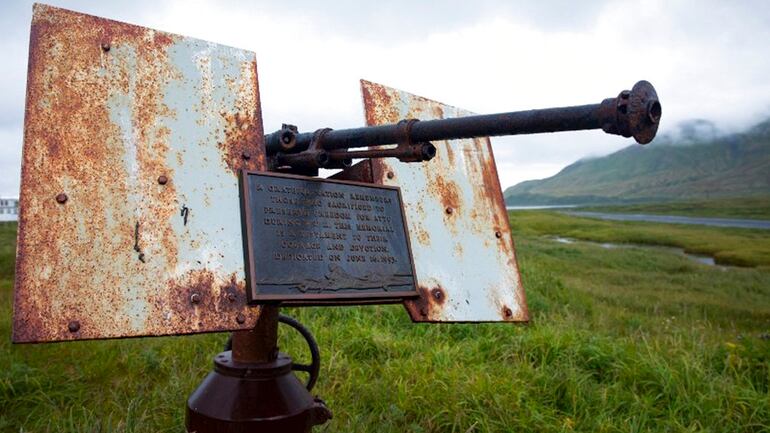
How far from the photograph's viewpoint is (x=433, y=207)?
304cm

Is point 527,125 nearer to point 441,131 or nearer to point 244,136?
point 441,131

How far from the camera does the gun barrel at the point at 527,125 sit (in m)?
1.83

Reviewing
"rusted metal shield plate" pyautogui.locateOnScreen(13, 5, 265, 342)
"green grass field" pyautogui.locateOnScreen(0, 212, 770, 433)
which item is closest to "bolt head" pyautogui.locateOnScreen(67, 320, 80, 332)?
"rusted metal shield plate" pyautogui.locateOnScreen(13, 5, 265, 342)

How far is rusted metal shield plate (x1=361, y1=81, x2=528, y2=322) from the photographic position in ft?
9.38

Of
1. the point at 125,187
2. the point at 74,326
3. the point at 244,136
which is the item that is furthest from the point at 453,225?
the point at 74,326

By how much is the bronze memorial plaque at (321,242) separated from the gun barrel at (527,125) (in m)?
0.24

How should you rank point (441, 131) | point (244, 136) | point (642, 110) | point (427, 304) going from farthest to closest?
point (427, 304)
point (244, 136)
point (441, 131)
point (642, 110)

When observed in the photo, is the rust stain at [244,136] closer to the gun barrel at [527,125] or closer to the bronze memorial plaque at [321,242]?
the bronze memorial plaque at [321,242]

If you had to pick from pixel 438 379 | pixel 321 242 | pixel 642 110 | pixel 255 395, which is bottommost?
pixel 438 379

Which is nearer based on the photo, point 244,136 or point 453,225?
point 244,136

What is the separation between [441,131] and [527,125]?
0.35 metres

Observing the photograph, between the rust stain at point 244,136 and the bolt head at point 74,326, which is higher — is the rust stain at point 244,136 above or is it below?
above

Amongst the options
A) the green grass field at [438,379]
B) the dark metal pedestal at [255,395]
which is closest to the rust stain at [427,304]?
the dark metal pedestal at [255,395]

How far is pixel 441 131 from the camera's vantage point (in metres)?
2.35
